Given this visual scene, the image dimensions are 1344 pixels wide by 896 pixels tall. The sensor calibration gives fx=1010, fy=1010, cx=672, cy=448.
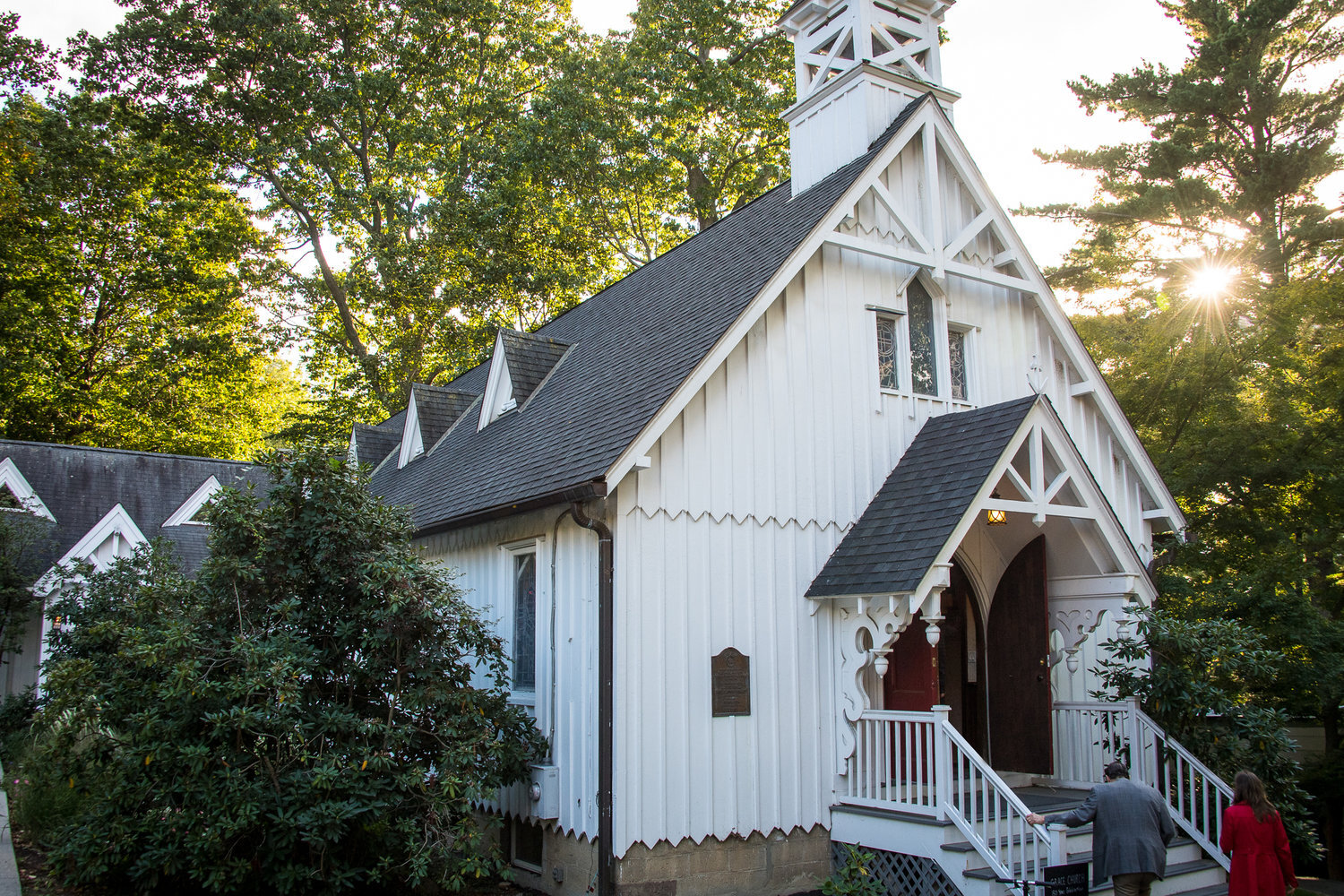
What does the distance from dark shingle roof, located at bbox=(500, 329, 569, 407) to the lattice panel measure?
7.93m

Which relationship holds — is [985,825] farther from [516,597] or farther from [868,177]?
[868,177]

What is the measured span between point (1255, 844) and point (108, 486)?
23.1 m

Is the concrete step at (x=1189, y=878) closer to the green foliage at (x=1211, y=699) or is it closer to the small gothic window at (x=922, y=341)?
the green foliage at (x=1211, y=699)

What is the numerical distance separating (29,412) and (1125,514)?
107ft

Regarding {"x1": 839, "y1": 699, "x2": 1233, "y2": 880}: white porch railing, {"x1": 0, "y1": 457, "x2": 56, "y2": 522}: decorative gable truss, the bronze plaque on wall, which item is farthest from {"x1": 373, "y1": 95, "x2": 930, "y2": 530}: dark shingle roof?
{"x1": 0, "y1": 457, "x2": 56, "y2": 522}: decorative gable truss

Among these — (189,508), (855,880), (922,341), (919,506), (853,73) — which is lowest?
(855,880)

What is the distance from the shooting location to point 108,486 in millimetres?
22875

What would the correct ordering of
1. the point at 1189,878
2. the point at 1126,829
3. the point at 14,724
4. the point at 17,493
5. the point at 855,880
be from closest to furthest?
the point at 1126,829 < the point at 855,880 < the point at 1189,878 < the point at 14,724 < the point at 17,493

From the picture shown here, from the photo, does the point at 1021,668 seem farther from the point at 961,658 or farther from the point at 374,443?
the point at 374,443

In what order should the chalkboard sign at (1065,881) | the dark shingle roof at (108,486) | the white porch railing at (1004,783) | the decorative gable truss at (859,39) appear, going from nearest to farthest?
the chalkboard sign at (1065,881)
the white porch railing at (1004,783)
the decorative gable truss at (859,39)
the dark shingle roof at (108,486)

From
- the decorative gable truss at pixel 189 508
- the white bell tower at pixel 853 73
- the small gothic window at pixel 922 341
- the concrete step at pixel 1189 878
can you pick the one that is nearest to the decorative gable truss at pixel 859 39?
the white bell tower at pixel 853 73

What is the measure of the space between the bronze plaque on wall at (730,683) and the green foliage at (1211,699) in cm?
388

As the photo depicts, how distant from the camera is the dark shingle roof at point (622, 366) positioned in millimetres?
10133

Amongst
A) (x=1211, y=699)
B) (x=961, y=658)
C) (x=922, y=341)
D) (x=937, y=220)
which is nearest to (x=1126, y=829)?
(x=1211, y=699)
